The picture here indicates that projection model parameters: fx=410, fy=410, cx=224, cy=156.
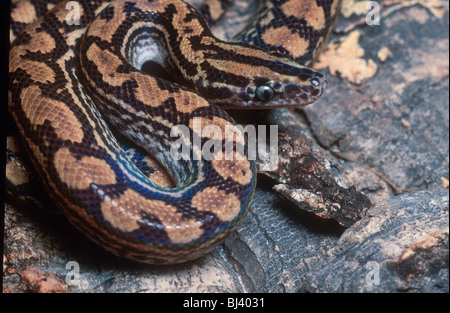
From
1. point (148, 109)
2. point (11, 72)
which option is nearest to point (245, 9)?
point (148, 109)

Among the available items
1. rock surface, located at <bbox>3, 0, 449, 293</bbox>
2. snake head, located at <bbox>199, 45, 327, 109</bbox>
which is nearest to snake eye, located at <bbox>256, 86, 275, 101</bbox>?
snake head, located at <bbox>199, 45, 327, 109</bbox>

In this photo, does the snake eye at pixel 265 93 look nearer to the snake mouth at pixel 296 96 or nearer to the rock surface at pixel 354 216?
the snake mouth at pixel 296 96

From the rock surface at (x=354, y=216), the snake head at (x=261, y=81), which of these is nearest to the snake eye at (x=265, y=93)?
the snake head at (x=261, y=81)

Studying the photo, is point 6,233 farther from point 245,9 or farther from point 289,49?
point 245,9

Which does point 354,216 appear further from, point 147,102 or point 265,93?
point 147,102

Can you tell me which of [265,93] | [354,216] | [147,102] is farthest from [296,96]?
[147,102]
